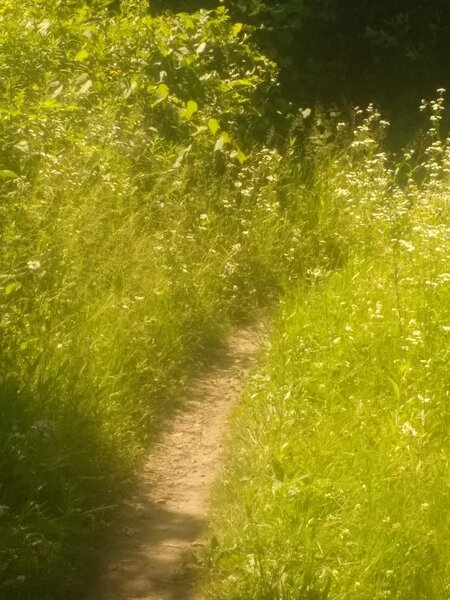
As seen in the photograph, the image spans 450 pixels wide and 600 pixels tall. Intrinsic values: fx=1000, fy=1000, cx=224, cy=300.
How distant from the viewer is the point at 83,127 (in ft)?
26.2

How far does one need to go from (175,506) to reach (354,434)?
3.26 feet

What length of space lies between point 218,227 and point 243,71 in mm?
2498

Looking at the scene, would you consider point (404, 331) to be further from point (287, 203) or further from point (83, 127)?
point (83, 127)

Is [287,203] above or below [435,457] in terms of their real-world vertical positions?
above

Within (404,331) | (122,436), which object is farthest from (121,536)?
(404,331)

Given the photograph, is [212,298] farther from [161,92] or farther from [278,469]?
[278,469]

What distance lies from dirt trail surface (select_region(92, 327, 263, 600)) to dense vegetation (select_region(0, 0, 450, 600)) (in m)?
0.13

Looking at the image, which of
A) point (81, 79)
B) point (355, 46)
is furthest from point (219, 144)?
point (355, 46)

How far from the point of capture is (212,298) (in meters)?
7.09

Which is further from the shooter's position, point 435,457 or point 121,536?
point 435,457

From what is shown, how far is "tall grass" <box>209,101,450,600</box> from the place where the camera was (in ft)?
13.8

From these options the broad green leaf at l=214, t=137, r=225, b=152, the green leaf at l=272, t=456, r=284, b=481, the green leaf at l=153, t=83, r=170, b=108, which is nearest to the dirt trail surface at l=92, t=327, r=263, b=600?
the green leaf at l=272, t=456, r=284, b=481

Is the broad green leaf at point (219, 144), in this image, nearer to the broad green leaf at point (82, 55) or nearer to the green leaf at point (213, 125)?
the green leaf at point (213, 125)

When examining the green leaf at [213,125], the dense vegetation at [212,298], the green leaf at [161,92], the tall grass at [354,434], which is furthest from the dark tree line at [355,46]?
the tall grass at [354,434]
